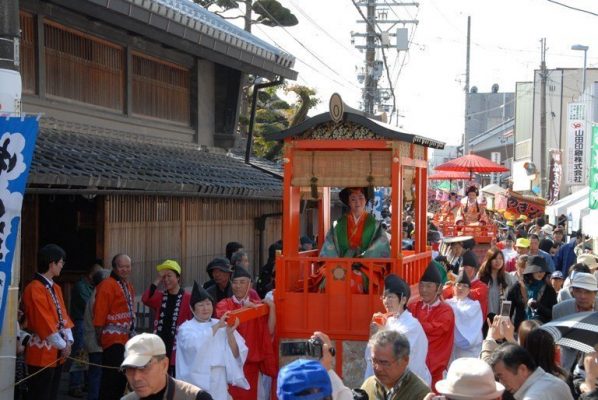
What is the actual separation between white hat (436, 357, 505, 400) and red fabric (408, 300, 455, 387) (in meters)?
4.27

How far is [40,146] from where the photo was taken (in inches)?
416

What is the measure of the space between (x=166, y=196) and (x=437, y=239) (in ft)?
15.8

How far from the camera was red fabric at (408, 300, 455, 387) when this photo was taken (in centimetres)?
908

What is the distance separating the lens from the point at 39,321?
8.91 metres

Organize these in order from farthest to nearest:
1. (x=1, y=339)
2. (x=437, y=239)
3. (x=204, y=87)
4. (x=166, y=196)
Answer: (x=204, y=87), (x=437, y=239), (x=166, y=196), (x=1, y=339)

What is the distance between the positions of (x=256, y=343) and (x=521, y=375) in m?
4.24

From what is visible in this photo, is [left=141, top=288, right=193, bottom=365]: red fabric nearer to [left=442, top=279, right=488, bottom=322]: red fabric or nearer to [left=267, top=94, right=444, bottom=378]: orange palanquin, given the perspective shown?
[left=267, top=94, right=444, bottom=378]: orange palanquin

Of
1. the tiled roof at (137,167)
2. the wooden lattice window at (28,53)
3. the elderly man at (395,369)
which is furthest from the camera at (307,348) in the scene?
the wooden lattice window at (28,53)

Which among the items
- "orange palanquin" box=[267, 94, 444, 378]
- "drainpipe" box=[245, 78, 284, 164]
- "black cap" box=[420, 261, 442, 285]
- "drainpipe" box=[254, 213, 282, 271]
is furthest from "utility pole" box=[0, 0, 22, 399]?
"drainpipe" box=[254, 213, 282, 271]

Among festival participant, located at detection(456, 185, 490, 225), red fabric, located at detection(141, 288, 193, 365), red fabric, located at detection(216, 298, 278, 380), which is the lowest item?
red fabric, located at detection(216, 298, 278, 380)

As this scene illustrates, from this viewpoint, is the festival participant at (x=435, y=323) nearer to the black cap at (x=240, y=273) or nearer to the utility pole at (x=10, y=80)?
the black cap at (x=240, y=273)

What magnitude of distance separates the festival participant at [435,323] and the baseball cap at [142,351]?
166 inches

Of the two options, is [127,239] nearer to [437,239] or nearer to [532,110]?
[437,239]

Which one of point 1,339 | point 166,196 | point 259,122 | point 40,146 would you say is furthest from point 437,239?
point 259,122
